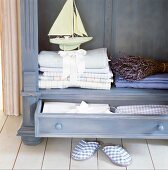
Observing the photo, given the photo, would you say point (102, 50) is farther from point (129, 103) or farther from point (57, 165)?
point (57, 165)

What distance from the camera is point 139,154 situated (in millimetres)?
2035

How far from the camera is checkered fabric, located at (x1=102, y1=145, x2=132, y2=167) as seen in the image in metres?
1.91

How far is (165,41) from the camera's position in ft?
7.91

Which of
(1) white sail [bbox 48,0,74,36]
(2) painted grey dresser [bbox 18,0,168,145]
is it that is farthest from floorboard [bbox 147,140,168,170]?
(1) white sail [bbox 48,0,74,36]

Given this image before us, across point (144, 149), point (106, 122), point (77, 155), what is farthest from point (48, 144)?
point (144, 149)

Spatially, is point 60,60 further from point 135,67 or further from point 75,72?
point 135,67

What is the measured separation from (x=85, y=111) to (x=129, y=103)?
28cm

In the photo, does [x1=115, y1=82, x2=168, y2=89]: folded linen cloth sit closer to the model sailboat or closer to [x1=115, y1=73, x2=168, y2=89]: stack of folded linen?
[x1=115, y1=73, x2=168, y2=89]: stack of folded linen

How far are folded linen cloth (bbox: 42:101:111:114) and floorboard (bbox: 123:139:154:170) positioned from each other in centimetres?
27

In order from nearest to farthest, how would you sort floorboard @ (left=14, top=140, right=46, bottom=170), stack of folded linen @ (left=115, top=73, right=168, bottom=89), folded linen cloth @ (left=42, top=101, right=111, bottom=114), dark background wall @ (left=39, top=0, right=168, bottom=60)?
1. floorboard @ (left=14, top=140, right=46, bottom=170)
2. folded linen cloth @ (left=42, top=101, right=111, bottom=114)
3. stack of folded linen @ (left=115, top=73, right=168, bottom=89)
4. dark background wall @ (left=39, top=0, right=168, bottom=60)

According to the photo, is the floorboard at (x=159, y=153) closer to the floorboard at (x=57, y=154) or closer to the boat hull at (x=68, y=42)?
the floorboard at (x=57, y=154)

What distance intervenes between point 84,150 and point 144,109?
42 centimetres

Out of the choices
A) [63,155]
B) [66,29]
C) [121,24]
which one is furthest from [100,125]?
[121,24]

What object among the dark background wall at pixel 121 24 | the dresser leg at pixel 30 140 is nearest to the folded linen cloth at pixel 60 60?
the dark background wall at pixel 121 24
